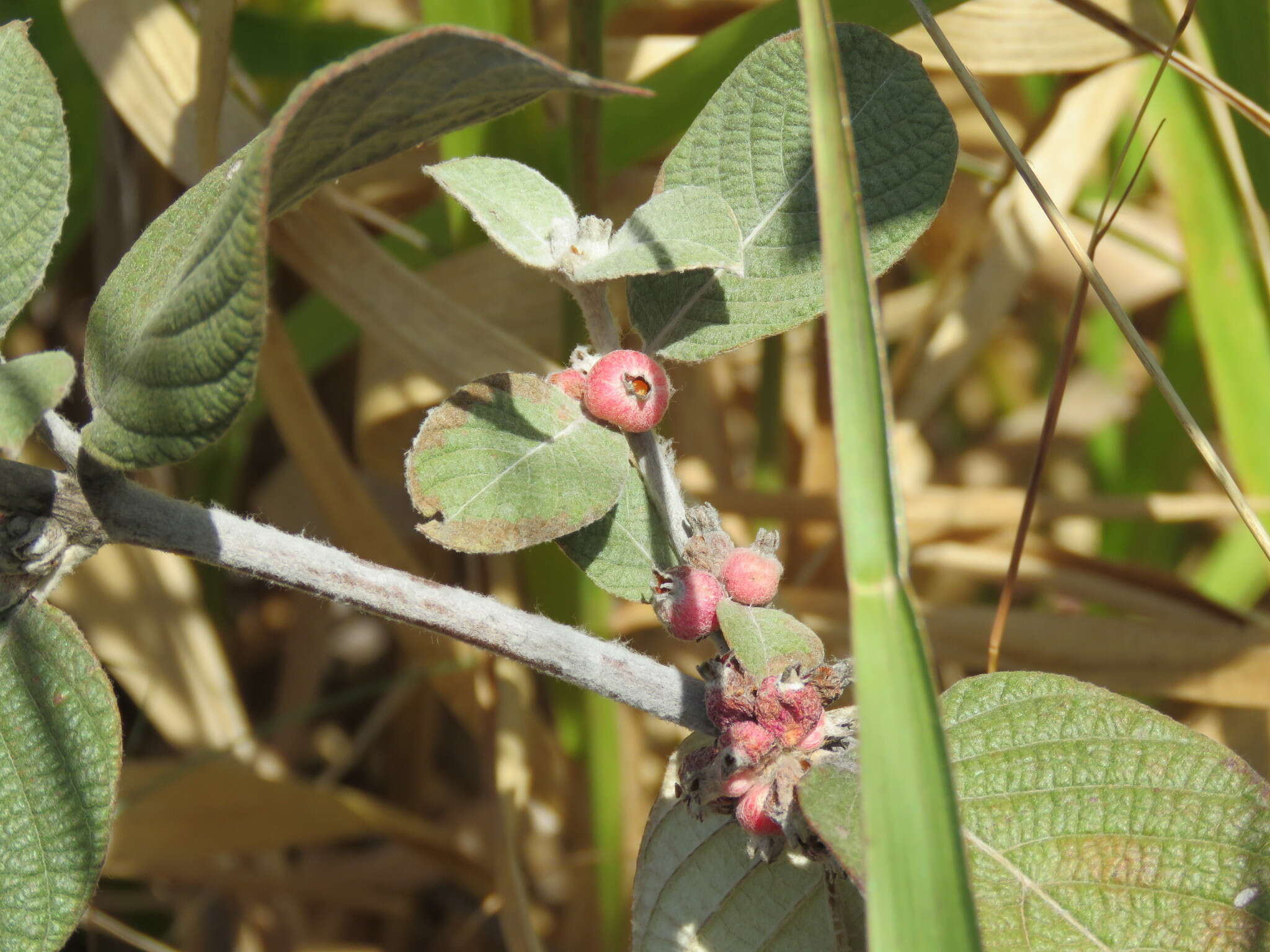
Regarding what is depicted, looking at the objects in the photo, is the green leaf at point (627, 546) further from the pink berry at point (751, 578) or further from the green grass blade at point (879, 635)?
the green grass blade at point (879, 635)

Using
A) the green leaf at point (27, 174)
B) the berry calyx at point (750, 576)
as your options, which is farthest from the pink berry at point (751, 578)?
the green leaf at point (27, 174)

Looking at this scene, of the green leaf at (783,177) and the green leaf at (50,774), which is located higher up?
the green leaf at (783,177)

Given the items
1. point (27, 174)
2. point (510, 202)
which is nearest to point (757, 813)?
point (510, 202)

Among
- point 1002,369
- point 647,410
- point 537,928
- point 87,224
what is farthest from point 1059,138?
point 87,224

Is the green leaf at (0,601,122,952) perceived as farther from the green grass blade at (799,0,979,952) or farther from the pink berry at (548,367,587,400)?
the green grass blade at (799,0,979,952)

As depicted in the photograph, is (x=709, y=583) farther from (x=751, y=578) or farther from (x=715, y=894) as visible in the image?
(x=715, y=894)

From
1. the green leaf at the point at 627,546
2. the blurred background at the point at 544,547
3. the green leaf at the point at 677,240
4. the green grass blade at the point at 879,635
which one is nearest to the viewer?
the green grass blade at the point at 879,635
